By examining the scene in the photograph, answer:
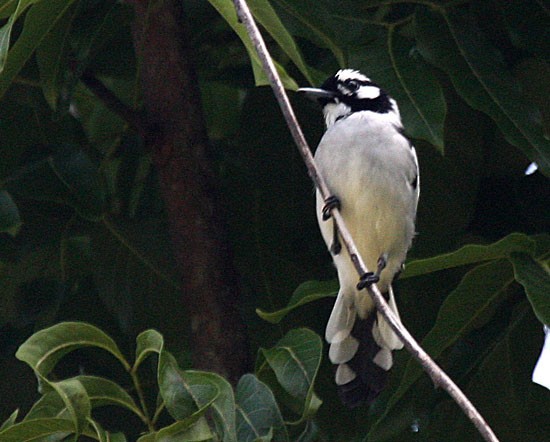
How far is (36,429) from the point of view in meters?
3.04

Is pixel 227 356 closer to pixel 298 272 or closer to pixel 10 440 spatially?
pixel 298 272

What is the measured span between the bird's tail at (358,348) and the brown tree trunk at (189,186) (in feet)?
1.11

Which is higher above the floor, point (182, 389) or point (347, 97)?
point (347, 97)

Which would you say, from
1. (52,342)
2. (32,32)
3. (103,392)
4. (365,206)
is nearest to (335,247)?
(365,206)

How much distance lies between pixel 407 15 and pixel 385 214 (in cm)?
64

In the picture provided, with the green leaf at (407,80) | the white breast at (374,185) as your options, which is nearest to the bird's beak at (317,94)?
the white breast at (374,185)

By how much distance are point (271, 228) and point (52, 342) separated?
103 centimetres

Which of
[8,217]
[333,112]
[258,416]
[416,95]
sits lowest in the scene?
[258,416]

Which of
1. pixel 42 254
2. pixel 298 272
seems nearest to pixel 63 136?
pixel 42 254

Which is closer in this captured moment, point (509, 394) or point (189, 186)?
point (509, 394)

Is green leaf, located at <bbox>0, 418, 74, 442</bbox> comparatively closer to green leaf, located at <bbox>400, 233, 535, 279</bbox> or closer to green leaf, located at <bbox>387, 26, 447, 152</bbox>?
green leaf, located at <bbox>400, 233, 535, 279</bbox>

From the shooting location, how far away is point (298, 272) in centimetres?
389

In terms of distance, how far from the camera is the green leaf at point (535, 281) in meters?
3.07

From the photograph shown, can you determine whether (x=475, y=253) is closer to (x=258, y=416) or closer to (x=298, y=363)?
(x=298, y=363)
